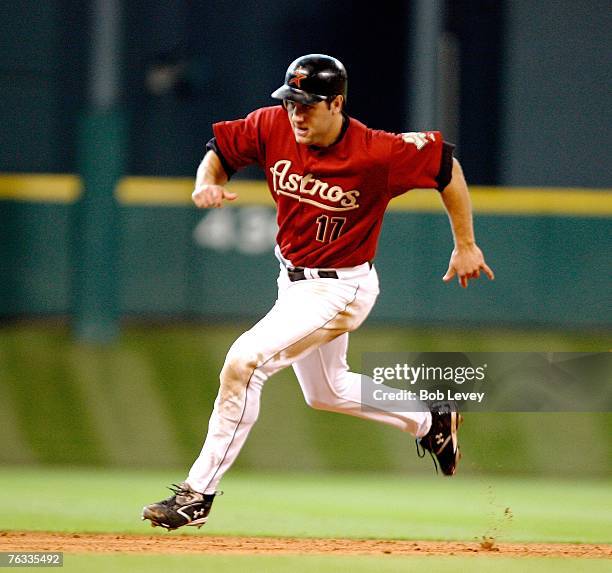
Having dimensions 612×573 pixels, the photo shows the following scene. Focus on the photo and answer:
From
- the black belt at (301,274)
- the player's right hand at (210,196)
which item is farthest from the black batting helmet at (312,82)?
the black belt at (301,274)

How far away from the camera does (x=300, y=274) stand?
5324mm

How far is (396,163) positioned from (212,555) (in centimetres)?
156

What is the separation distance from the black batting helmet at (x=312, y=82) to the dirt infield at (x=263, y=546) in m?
1.61

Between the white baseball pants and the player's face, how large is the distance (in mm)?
492

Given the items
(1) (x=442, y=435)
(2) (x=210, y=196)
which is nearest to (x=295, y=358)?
(2) (x=210, y=196)

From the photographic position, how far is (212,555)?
16.3 feet

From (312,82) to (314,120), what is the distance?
0.44 feet

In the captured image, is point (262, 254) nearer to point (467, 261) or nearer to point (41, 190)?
point (41, 190)

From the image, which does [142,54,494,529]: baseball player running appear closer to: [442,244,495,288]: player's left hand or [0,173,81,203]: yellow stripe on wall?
[442,244,495,288]: player's left hand

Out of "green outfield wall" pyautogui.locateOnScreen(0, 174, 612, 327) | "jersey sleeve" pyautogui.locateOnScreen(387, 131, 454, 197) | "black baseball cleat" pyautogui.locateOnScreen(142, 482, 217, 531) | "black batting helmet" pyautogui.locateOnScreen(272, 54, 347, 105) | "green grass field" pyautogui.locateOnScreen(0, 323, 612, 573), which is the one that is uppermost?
"black batting helmet" pyautogui.locateOnScreen(272, 54, 347, 105)

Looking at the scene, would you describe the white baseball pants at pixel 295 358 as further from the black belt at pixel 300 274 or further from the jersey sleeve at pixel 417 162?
the jersey sleeve at pixel 417 162

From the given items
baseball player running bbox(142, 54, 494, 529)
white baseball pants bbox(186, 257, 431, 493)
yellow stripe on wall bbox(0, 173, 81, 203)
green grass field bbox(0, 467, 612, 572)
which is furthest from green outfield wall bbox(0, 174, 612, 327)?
baseball player running bbox(142, 54, 494, 529)

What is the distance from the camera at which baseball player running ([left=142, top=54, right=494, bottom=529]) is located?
5.03 meters


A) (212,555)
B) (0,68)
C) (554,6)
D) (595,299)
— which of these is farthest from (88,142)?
(212,555)
